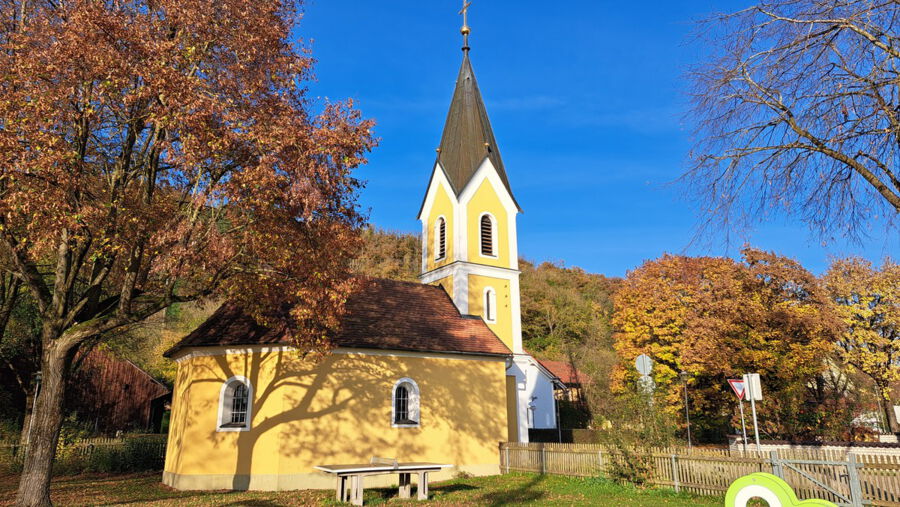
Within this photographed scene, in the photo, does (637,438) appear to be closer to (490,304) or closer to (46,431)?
(490,304)

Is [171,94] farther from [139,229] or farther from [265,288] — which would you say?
[265,288]

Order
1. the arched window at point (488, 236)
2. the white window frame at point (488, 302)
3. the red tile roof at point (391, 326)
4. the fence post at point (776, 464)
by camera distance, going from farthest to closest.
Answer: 1. the arched window at point (488, 236)
2. the white window frame at point (488, 302)
3. the red tile roof at point (391, 326)
4. the fence post at point (776, 464)

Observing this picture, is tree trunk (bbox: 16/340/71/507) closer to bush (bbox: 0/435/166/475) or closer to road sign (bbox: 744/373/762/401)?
bush (bbox: 0/435/166/475)

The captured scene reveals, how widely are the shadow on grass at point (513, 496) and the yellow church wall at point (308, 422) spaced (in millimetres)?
3741

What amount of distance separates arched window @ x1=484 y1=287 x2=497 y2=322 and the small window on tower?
69.9 inches


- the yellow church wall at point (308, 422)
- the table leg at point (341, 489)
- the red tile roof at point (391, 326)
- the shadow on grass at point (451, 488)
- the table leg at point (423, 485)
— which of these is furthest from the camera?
the red tile roof at point (391, 326)

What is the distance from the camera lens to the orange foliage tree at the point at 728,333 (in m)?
28.6

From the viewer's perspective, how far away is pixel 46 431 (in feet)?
37.3

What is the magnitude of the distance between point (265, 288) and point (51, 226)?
4666mm

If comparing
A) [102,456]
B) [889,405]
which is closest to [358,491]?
[102,456]

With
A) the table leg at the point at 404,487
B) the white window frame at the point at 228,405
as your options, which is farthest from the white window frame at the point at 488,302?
the white window frame at the point at 228,405

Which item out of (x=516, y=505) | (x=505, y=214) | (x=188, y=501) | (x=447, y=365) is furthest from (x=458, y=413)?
(x=505, y=214)

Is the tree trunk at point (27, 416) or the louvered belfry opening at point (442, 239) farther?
the louvered belfry opening at point (442, 239)

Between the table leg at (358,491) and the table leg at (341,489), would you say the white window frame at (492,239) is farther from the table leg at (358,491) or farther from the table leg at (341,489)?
the table leg at (358,491)
